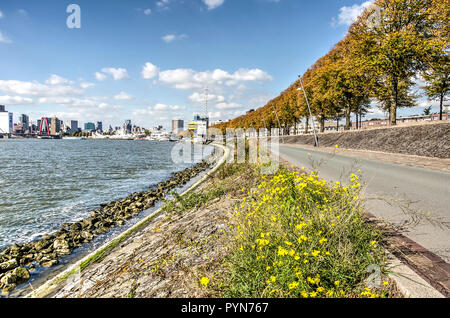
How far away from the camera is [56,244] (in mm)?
8023

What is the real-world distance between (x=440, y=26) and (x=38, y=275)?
103ft

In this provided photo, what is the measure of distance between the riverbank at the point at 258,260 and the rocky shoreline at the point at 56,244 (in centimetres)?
182

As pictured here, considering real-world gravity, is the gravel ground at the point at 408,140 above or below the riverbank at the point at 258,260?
above

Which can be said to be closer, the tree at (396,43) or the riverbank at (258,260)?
the riverbank at (258,260)

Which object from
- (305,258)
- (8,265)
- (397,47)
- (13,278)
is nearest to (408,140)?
(397,47)

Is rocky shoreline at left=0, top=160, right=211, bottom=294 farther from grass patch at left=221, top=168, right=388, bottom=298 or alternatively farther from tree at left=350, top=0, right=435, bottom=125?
tree at left=350, top=0, right=435, bottom=125

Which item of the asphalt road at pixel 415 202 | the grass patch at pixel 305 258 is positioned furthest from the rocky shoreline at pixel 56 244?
the asphalt road at pixel 415 202

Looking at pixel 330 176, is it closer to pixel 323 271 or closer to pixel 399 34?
pixel 323 271

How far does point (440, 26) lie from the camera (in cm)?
2133

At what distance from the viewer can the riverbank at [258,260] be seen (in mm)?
2777

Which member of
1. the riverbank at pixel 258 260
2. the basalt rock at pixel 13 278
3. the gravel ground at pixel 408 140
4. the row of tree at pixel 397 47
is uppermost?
the row of tree at pixel 397 47

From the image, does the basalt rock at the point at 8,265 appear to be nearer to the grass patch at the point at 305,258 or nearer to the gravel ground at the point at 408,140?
the grass patch at the point at 305,258
